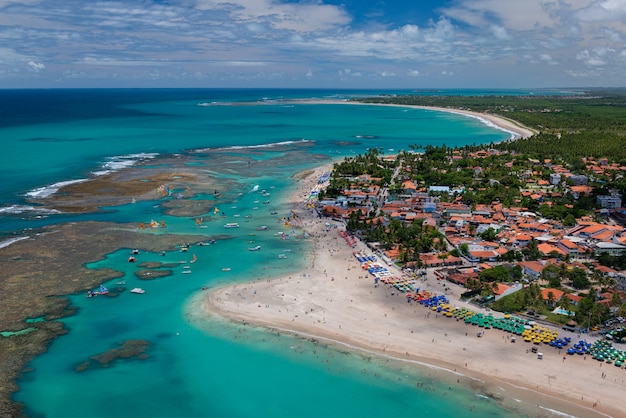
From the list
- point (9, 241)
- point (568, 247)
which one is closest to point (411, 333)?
point (568, 247)

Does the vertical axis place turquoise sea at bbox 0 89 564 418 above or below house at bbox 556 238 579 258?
below

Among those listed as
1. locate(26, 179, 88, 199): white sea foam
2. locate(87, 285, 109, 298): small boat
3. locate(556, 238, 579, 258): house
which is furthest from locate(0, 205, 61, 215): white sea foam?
locate(556, 238, 579, 258): house

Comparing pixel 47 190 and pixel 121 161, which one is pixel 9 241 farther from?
pixel 121 161

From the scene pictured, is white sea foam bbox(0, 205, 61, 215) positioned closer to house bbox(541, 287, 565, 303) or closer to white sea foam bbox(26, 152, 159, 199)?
white sea foam bbox(26, 152, 159, 199)

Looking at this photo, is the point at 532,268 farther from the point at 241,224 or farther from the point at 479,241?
the point at 241,224

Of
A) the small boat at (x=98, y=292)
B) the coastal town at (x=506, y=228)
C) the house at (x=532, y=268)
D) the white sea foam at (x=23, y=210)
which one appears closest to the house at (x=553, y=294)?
the coastal town at (x=506, y=228)

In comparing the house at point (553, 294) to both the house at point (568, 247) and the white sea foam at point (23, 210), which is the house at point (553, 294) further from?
the white sea foam at point (23, 210)

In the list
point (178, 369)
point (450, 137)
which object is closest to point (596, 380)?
point (178, 369)
